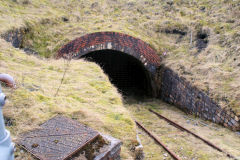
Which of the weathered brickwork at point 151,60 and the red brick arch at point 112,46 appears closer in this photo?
the weathered brickwork at point 151,60

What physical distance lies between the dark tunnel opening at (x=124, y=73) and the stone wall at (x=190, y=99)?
1.57 meters

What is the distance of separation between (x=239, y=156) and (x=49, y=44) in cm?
873

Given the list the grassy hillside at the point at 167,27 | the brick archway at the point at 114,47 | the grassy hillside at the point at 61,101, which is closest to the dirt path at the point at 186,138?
the grassy hillside at the point at 167,27

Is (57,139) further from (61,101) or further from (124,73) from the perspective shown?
(124,73)

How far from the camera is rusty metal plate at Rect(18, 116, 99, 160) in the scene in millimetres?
2504

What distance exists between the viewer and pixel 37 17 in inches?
437

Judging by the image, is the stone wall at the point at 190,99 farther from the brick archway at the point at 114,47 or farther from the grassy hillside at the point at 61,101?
the grassy hillside at the point at 61,101

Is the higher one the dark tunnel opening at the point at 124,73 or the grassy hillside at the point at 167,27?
the grassy hillside at the point at 167,27

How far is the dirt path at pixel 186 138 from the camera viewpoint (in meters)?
5.05

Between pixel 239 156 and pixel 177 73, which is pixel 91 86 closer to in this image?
pixel 239 156

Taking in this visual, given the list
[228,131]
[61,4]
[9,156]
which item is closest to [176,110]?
[228,131]

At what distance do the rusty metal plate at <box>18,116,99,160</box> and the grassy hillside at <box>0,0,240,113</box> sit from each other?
486 centimetres

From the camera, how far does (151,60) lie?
1002 centimetres

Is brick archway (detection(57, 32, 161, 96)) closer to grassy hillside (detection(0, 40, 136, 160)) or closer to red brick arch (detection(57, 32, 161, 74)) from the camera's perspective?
red brick arch (detection(57, 32, 161, 74))
